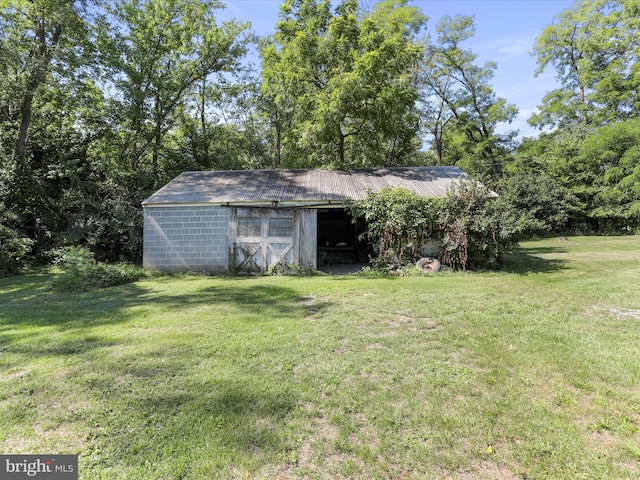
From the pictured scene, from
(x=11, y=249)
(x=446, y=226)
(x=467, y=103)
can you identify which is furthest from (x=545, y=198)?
(x=11, y=249)

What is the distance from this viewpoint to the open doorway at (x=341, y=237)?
15391 millimetres

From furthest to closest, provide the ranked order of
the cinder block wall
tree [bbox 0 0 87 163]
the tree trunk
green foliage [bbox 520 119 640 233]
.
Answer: green foliage [bbox 520 119 640 233], the tree trunk, tree [bbox 0 0 87 163], the cinder block wall

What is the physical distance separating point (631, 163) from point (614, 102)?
18.8ft

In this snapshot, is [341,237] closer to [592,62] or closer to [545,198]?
[545,198]

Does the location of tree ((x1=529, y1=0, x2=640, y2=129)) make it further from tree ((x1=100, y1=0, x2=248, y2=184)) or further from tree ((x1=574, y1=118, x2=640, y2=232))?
tree ((x1=100, y1=0, x2=248, y2=184))

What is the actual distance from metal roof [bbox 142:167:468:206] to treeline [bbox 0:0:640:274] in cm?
221

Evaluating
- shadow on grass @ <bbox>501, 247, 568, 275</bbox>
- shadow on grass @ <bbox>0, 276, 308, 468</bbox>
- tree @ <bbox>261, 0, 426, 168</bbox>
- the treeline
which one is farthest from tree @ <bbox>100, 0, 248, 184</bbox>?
shadow on grass @ <bbox>501, 247, 568, 275</bbox>

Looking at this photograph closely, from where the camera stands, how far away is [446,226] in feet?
32.6

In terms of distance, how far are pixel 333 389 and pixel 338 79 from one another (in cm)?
1595

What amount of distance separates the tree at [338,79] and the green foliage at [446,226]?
25.5 ft

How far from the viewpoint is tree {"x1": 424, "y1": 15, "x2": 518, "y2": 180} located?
24.8 m

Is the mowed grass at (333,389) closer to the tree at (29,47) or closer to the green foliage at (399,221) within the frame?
the green foliage at (399,221)

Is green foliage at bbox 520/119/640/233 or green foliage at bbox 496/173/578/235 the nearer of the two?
green foliage at bbox 520/119/640/233

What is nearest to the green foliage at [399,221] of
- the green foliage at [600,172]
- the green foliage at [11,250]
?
the green foliage at [11,250]
